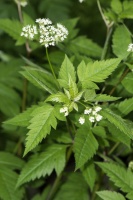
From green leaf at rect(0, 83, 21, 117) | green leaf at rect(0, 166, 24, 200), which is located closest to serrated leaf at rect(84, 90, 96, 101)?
green leaf at rect(0, 166, 24, 200)

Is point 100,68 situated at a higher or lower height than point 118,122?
higher

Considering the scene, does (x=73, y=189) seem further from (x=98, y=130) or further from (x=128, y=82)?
(x=128, y=82)

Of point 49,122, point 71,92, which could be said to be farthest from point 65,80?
point 49,122

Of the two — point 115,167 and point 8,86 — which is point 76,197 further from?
point 8,86

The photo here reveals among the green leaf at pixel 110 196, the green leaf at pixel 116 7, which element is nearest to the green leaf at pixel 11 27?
the green leaf at pixel 116 7

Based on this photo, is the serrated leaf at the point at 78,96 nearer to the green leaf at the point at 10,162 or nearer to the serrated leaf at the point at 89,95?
the serrated leaf at the point at 89,95

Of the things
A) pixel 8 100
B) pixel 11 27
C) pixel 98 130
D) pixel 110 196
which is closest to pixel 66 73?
pixel 98 130
